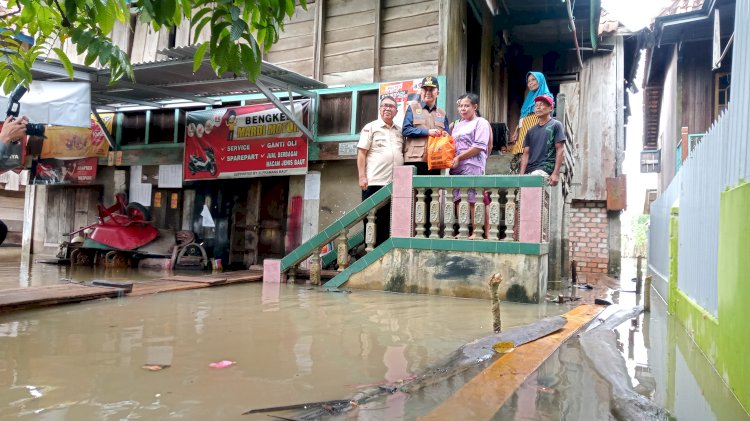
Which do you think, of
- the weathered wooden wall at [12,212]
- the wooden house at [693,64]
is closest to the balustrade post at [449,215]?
the wooden house at [693,64]

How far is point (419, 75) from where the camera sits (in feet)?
26.8

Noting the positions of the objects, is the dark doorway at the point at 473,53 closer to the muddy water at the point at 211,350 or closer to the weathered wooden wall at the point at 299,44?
the weathered wooden wall at the point at 299,44

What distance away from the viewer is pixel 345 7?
356 inches

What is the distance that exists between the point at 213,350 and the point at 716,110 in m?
12.0

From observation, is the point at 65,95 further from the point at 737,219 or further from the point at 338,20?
the point at 737,219

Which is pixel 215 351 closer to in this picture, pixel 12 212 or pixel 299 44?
pixel 299 44

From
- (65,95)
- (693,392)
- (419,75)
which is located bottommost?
(693,392)

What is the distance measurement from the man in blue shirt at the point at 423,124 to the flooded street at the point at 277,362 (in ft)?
7.09

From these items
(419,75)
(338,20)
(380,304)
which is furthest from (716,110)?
(380,304)

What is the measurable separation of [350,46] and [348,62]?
0.28 metres

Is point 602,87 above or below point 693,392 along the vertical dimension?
above

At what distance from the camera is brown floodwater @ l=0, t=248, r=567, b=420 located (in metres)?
2.01

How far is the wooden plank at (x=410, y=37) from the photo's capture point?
26.6 ft

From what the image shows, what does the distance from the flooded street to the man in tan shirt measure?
7.06 feet
